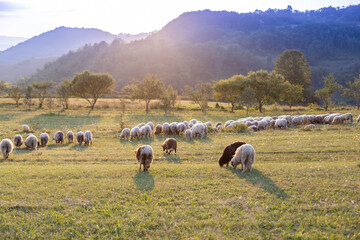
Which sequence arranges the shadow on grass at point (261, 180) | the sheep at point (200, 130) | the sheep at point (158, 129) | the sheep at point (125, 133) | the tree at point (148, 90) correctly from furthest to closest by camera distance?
the tree at point (148, 90)
the sheep at point (158, 129)
the sheep at point (125, 133)
the sheep at point (200, 130)
the shadow on grass at point (261, 180)

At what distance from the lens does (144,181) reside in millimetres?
10000

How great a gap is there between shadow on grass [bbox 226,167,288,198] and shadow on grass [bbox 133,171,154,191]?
374cm

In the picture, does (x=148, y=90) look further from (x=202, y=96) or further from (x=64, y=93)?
(x=64, y=93)

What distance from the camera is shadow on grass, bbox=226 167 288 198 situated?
8.78m

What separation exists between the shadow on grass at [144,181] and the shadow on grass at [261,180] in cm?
374

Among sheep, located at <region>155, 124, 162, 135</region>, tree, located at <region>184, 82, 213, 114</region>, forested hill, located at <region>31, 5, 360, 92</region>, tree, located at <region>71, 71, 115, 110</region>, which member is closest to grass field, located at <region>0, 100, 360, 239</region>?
sheep, located at <region>155, 124, 162, 135</region>

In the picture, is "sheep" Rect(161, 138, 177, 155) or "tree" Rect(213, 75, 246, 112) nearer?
"sheep" Rect(161, 138, 177, 155)

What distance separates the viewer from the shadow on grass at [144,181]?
938 cm

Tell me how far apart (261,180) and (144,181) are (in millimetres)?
4655

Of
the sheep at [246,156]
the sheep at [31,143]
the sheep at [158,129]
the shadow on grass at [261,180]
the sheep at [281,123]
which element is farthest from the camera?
the sheep at [281,123]

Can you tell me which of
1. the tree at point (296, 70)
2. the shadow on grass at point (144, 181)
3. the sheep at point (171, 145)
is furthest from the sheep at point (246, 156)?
the tree at point (296, 70)

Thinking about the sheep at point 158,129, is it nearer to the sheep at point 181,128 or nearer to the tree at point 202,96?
the sheep at point 181,128

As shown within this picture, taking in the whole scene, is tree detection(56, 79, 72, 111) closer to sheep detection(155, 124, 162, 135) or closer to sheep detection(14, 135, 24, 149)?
sheep detection(155, 124, 162, 135)

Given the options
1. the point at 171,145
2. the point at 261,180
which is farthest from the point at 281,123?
the point at 261,180
